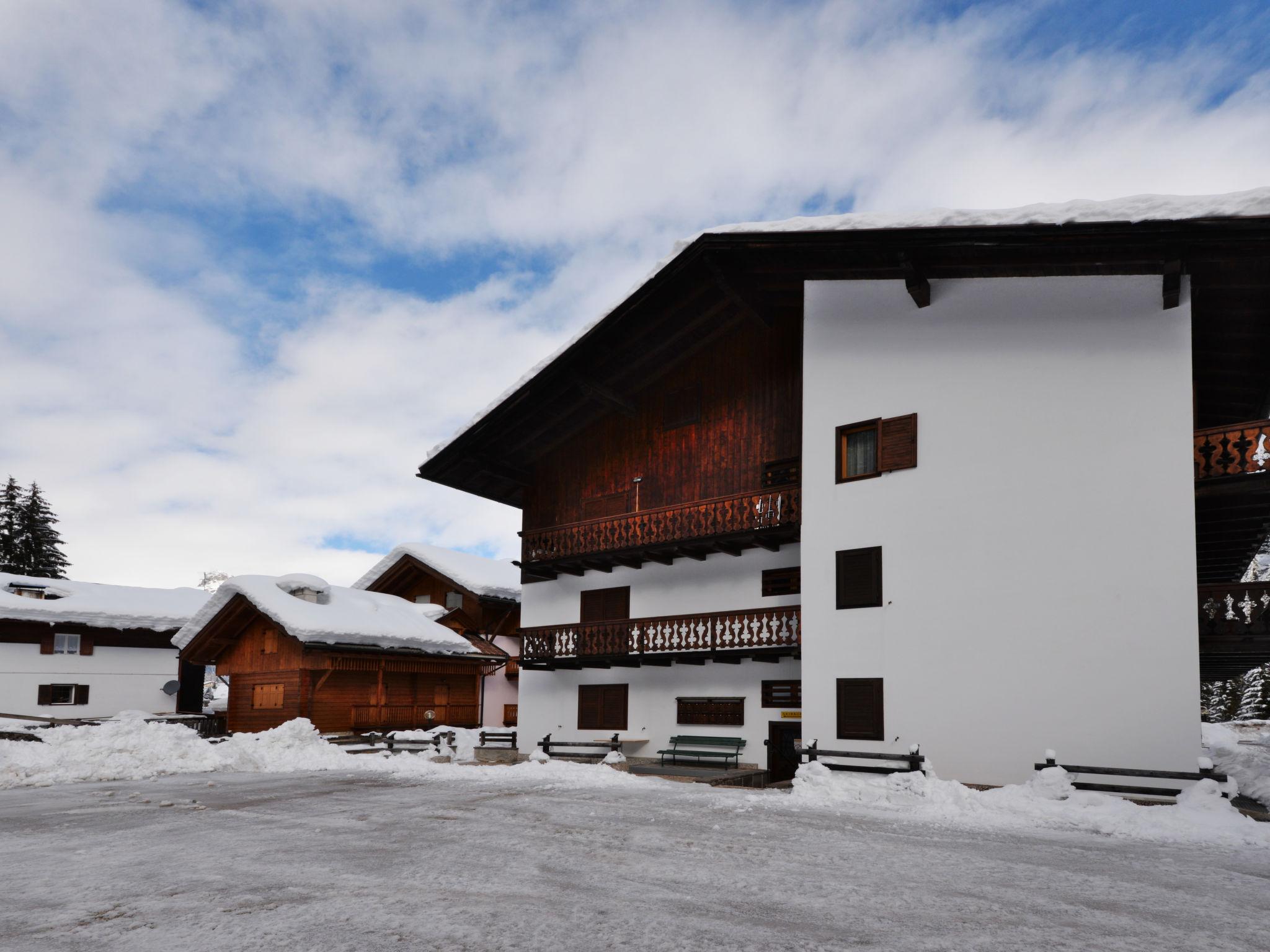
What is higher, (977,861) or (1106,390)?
(1106,390)

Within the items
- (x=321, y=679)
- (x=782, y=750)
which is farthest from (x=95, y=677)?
(x=782, y=750)

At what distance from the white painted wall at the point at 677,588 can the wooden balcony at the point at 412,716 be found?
6574 millimetres

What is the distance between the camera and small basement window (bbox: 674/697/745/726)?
20.8m

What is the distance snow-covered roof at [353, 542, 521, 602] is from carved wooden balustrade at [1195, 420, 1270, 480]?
26.7 metres

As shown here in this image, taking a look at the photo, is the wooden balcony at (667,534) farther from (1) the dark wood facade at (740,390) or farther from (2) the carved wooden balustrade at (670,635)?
(2) the carved wooden balustrade at (670,635)

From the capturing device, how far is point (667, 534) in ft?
70.9

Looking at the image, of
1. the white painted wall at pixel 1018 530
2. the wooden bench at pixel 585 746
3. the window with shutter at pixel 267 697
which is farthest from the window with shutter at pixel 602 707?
the window with shutter at pixel 267 697

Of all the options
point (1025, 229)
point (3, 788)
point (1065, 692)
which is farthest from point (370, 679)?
point (1025, 229)

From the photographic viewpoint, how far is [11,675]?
32125 millimetres

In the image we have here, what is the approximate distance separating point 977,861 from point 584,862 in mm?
4166

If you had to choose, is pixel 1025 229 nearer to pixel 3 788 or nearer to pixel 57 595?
pixel 3 788

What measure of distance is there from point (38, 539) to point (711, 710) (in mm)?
46575

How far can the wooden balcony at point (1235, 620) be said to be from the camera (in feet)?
46.2

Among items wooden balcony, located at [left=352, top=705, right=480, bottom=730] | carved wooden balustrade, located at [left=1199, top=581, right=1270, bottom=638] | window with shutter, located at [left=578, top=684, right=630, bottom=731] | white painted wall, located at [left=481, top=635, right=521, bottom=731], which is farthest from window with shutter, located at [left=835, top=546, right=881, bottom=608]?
white painted wall, located at [left=481, top=635, right=521, bottom=731]
